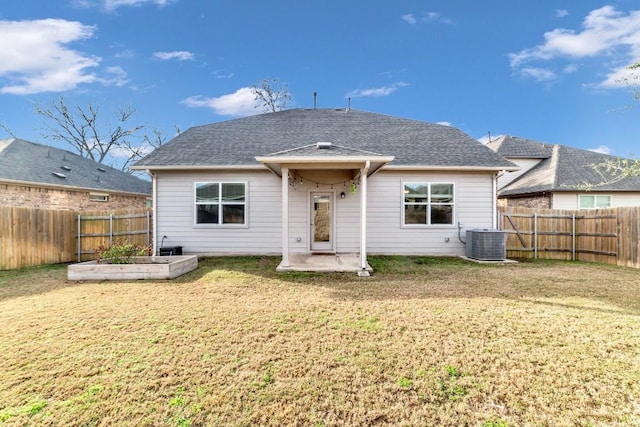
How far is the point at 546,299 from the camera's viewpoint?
525 cm

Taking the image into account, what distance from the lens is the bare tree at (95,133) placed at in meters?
24.9

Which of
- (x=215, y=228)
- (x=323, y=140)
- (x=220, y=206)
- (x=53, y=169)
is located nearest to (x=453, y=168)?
(x=323, y=140)

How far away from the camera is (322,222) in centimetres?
995

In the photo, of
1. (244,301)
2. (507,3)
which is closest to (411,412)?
(244,301)

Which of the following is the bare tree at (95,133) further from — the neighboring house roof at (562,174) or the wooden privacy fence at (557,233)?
the wooden privacy fence at (557,233)

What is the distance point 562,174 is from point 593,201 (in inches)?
69.9

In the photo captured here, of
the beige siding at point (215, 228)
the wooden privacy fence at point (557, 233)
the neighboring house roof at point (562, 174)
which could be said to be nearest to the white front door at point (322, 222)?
the beige siding at point (215, 228)

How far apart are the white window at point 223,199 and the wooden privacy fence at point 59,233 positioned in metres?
2.21

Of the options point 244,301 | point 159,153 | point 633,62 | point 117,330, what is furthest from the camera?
point 159,153

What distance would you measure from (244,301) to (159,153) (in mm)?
7428

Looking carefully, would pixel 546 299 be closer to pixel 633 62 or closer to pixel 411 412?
pixel 411 412

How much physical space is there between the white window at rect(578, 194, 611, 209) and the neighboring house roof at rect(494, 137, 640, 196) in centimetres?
40

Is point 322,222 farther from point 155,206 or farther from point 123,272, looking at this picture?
point 123,272

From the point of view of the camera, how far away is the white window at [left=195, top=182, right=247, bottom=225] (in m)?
9.76
